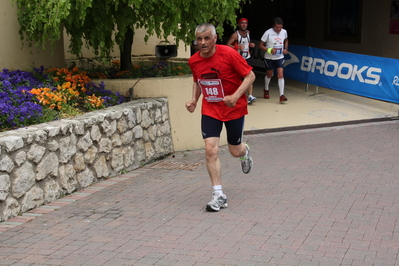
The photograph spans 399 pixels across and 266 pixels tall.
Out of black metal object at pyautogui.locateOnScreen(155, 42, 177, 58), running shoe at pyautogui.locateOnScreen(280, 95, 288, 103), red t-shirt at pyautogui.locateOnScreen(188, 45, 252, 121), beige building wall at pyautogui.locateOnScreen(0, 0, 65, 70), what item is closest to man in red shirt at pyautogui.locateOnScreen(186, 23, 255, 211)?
red t-shirt at pyautogui.locateOnScreen(188, 45, 252, 121)

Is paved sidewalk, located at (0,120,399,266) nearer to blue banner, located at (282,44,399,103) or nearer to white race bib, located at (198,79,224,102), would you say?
white race bib, located at (198,79,224,102)

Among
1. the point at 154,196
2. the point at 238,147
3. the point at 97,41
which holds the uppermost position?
the point at 97,41

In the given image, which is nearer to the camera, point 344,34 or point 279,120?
point 279,120

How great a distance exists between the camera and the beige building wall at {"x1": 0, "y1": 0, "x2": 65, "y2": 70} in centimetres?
771

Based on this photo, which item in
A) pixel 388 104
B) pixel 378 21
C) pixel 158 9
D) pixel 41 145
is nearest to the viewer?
pixel 41 145

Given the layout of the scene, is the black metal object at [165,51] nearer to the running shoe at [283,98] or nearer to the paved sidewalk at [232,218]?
the paved sidewalk at [232,218]

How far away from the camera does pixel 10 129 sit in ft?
20.3

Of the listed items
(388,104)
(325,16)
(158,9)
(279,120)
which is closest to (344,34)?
(325,16)

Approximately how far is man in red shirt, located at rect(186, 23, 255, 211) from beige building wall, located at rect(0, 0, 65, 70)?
116 inches

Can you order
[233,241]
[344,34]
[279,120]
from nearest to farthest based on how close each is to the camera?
[233,241] < [279,120] < [344,34]

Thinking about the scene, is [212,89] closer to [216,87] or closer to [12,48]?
[216,87]

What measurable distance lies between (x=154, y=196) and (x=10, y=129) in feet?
5.67

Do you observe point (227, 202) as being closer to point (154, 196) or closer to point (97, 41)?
point (154, 196)

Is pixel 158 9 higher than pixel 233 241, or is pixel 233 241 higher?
pixel 158 9
